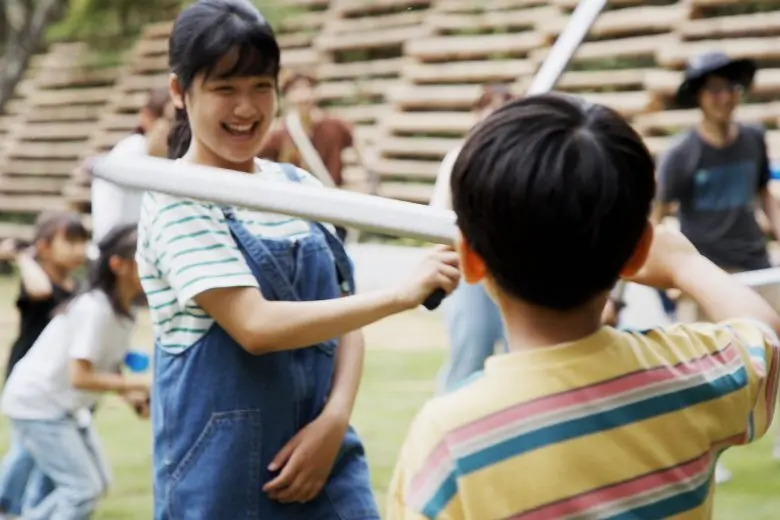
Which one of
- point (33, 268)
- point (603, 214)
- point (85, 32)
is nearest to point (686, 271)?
point (603, 214)

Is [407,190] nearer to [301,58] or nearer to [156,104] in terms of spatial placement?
[301,58]

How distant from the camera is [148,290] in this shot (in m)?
2.31

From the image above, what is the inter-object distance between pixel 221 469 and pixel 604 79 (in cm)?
976

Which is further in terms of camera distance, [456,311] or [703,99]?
[703,99]

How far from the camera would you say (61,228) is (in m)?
5.14

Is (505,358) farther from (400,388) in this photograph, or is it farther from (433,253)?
(400,388)

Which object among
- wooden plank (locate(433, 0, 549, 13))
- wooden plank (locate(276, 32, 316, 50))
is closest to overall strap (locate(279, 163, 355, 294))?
wooden plank (locate(433, 0, 549, 13))

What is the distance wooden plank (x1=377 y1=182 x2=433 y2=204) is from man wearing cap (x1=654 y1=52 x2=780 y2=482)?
6476mm

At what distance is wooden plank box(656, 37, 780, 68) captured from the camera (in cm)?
1041

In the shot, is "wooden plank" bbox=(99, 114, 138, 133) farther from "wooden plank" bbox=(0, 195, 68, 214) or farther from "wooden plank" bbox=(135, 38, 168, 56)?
"wooden plank" bbox=(0, 195, 68, 214)

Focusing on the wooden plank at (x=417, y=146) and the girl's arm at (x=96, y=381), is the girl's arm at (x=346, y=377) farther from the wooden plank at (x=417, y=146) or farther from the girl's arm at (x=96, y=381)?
the wooden plank at (x=417, y=146)

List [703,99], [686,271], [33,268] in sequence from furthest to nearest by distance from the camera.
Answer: [703,99], [33,268], [686,271]

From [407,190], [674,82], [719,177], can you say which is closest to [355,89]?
[407,190]

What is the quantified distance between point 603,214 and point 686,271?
284 mm
